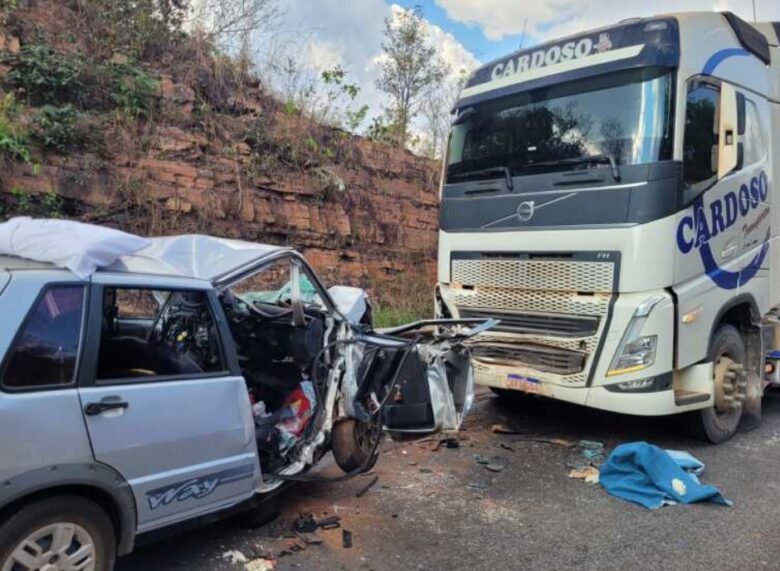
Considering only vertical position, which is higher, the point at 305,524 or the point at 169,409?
the point at 169,409

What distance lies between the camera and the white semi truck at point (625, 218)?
17.0 ft

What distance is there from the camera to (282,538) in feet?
12.8

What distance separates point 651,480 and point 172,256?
3.66m

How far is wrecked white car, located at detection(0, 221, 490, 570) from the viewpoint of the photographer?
273cm

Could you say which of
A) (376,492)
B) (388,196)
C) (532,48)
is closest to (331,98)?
(388,196)

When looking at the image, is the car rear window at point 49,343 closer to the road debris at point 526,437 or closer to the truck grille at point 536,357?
the truck grille at point 536,357

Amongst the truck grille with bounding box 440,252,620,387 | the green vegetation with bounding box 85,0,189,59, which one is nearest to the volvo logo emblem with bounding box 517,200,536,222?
the truck grille with bounding box 440,252,620,387

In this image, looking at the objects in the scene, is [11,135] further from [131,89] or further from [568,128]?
[568,128]

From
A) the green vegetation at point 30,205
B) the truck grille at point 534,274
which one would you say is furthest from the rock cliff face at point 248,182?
the truck grille at point 534,274

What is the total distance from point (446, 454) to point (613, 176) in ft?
8.91

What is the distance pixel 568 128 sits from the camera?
18.6ft

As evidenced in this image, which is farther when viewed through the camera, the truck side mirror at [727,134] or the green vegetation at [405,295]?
the green vegetation at [405,295]

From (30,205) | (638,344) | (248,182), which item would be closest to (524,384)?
(638,344)

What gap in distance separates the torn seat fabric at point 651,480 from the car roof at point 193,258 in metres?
2.91
